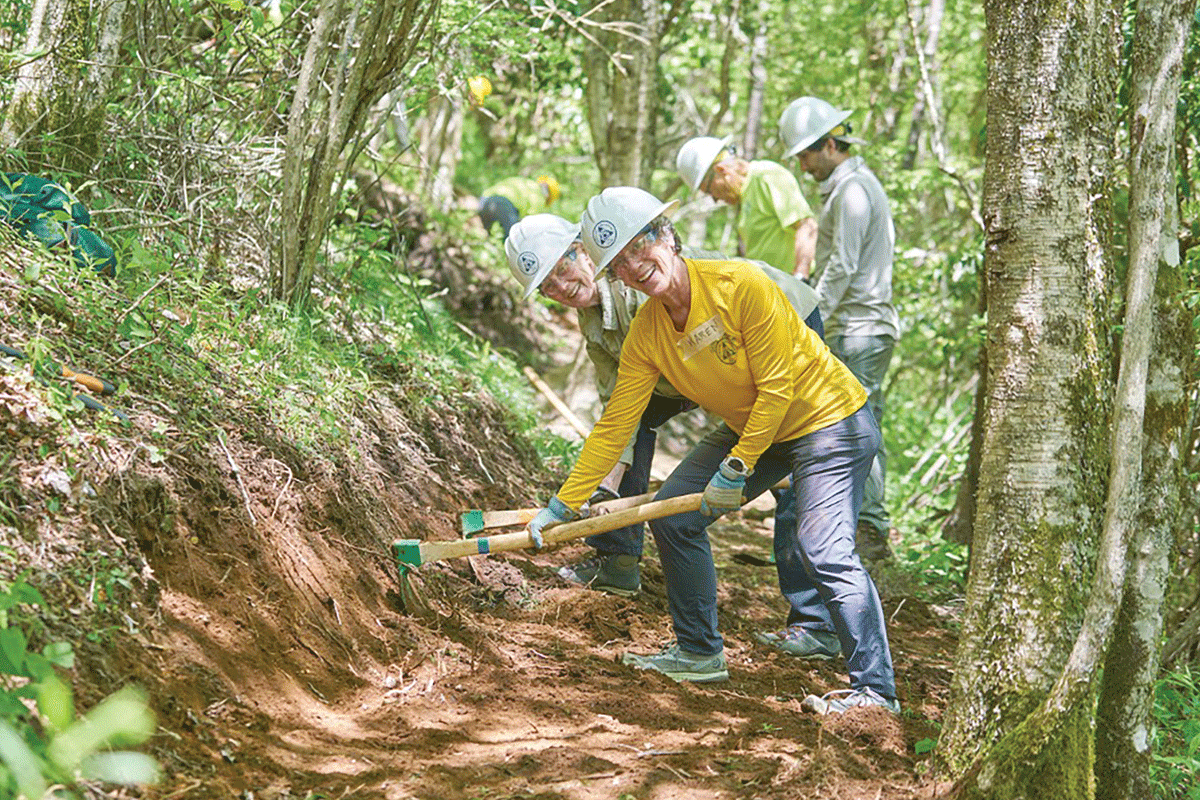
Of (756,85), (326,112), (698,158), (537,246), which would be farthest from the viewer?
(756,85)

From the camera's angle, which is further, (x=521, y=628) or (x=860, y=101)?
(x=860, y=101)

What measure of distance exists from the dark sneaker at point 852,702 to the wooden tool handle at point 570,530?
784 millimetres

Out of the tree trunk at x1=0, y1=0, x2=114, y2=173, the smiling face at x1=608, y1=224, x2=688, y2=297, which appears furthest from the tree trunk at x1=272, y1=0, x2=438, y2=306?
the smiling face at x1=608, y1=224, x2=688, y2=297

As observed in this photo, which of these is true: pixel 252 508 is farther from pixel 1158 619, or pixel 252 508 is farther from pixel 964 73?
pixel 964 73

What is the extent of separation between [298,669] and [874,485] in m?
3.52

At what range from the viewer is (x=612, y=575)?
16.6ft

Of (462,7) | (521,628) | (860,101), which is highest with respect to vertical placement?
(860,101)

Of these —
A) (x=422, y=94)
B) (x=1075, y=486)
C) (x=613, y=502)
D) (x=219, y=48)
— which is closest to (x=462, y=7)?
(x=422, y=94)

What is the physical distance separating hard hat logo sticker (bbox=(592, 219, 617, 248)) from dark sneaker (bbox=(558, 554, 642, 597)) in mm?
1811

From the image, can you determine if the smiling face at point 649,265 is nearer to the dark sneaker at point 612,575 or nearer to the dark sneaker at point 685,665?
the dark sneaker at point 685,665

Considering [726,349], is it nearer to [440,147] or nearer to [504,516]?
[504,516]

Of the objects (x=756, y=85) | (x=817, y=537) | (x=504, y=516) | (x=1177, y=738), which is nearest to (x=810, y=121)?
(x=504, y=516)

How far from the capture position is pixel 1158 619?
11.4 ft

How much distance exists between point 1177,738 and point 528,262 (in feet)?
10.7
